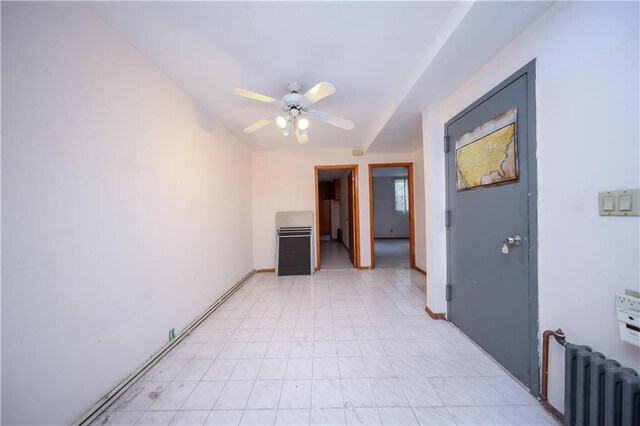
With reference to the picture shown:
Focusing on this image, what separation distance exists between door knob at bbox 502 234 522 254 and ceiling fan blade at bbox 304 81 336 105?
1675 mm

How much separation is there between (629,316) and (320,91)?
2.14 meters

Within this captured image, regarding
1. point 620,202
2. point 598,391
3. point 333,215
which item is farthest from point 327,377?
point 333,215

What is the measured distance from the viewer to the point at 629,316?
931 millimetres

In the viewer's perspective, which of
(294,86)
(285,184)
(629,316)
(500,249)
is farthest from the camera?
(285,184)

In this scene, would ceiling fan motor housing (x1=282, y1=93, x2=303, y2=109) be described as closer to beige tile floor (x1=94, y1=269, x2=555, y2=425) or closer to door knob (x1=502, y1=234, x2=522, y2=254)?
door knob (x1=502, y1=234, x2=522, y2=254)

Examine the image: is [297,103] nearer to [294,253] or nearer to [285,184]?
[285,184]

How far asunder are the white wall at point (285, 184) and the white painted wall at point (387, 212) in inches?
197

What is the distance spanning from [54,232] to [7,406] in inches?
30.4

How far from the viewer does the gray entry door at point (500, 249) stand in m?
1.38

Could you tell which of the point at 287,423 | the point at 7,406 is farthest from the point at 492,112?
the point at 7,406

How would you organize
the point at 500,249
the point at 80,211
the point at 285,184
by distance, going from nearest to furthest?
1. the point at 80,211
2. the point at 500,249
3. the point at 285,184

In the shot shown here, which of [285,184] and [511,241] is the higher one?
[285,184]

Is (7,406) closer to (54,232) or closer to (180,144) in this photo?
(54,232)

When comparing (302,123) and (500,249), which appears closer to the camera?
(500,249)
